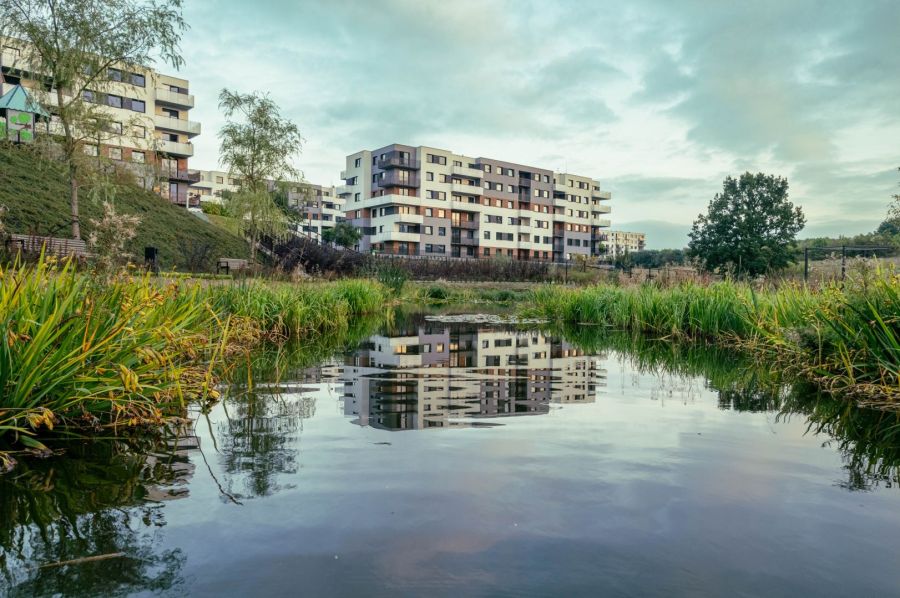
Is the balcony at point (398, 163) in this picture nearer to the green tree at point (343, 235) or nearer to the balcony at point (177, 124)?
the green tree at point (343, 235)

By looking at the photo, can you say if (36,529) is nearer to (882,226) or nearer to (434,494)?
(434,494)

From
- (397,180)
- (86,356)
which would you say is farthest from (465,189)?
(86,356)

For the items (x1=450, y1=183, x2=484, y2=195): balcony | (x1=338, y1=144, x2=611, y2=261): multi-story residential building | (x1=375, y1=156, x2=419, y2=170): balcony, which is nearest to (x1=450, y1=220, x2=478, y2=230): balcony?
(x1=338, y1=144, x2=611, y2=261): multi-story residential building

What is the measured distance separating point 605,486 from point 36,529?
8.45ft

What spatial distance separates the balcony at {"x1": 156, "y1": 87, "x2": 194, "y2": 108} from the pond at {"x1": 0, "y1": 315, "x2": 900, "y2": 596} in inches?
2313

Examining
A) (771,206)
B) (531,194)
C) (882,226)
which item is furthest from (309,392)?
(882,226)

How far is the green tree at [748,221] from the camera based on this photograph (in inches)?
2199

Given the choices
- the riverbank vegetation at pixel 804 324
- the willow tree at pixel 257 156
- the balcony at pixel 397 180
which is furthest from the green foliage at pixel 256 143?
the balcony at pixel 397 180

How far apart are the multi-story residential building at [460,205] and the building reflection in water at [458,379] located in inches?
2362

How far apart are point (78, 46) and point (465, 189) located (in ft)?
213

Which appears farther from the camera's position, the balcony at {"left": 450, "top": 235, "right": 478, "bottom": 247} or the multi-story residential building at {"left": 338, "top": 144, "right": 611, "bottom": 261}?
the balcony at {"left": 450, "top": 235, "right": 478, "bottom": 247}

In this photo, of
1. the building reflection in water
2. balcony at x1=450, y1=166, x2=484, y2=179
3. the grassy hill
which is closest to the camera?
the building reflection in water

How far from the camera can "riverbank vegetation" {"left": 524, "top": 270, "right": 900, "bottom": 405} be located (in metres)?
5.75

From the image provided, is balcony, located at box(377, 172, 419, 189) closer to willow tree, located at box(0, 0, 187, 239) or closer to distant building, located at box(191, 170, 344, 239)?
distant building, located at box(191, 170, 344, 239)
